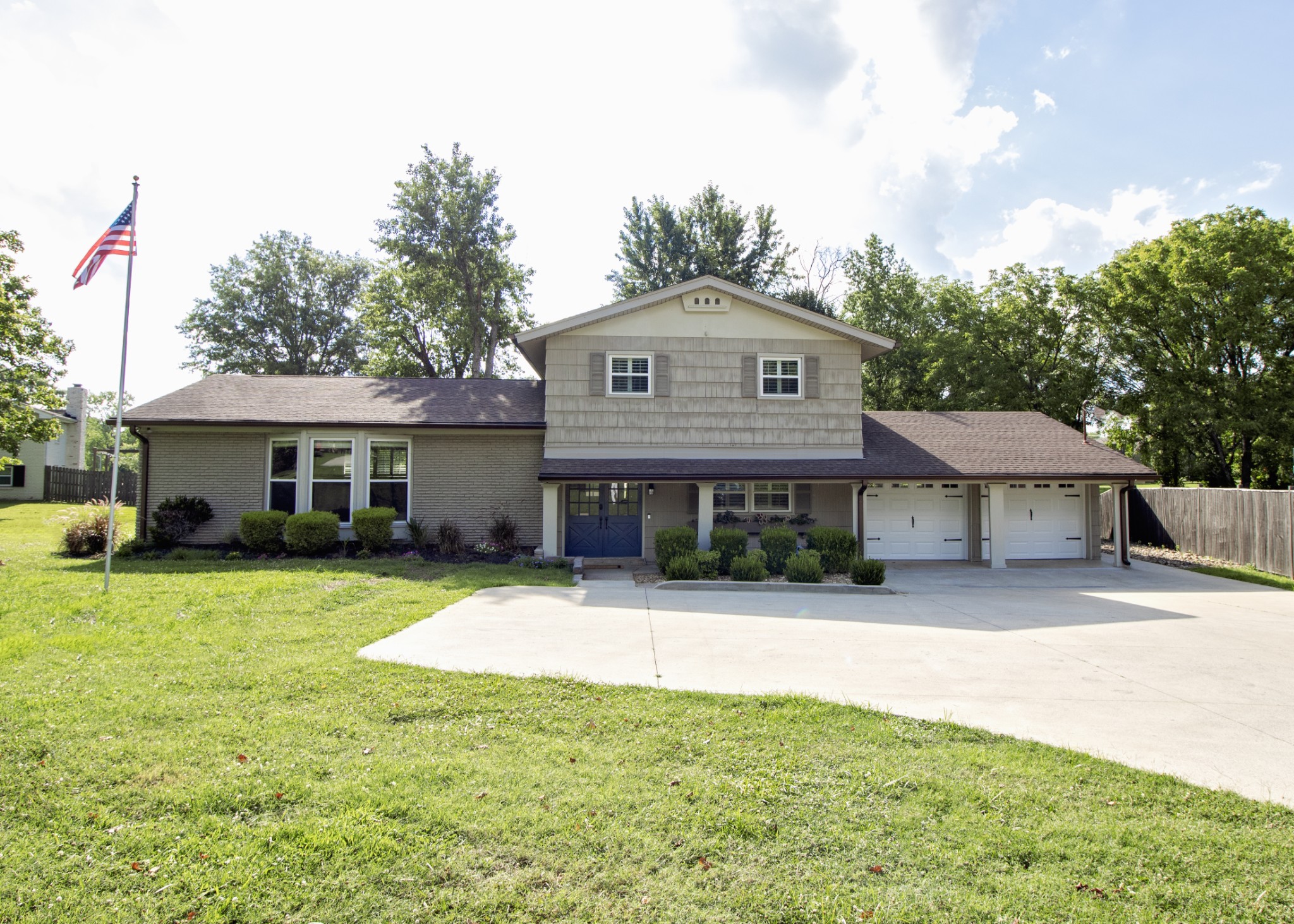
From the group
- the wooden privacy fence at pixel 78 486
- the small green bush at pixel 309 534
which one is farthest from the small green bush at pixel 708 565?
the wooden privacy fence at pixel 78 486

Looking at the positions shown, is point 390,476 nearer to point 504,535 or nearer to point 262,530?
point 262,530

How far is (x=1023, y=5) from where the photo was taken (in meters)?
10.0

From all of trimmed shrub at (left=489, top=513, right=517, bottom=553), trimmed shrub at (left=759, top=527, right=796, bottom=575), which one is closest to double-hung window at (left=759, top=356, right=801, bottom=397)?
trimmed shrub at (left=759, top=527, right=796, bottom=575)

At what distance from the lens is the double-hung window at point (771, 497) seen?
16.5 meters

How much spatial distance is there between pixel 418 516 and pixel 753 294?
30.9 ft

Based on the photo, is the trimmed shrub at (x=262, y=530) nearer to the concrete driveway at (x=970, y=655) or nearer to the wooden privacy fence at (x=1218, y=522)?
the concrete driveway at (x=970, y=655)

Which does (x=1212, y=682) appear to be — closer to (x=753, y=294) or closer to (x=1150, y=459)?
(x=753, y=294)

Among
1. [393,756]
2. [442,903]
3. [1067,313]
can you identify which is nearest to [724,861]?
[442,903]

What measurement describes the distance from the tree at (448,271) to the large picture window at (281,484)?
12489 millimetres

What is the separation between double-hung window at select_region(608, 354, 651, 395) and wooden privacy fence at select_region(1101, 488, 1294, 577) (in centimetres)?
1405

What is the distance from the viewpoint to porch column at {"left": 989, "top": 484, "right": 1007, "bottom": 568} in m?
16.0

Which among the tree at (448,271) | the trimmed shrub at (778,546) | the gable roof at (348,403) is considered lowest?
the trimmed shrub at (778,546)

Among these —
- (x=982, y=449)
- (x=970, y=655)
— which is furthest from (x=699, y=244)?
(x=970, y=655)

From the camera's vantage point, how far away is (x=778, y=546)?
46.3 feet
